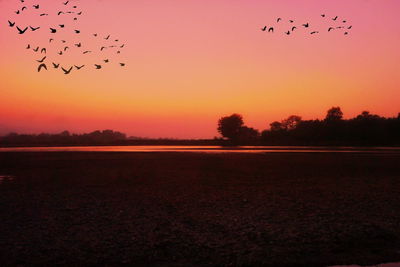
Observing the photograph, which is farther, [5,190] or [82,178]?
[82,178]

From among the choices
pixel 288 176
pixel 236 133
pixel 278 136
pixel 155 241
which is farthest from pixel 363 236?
pixel 236 133

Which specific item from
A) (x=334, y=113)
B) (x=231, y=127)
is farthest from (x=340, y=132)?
(x=231, y=127)

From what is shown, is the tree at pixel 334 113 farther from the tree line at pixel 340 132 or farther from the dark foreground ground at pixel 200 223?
the dark foreground ground at pixel 200 223

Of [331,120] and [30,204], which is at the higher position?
[331,120]

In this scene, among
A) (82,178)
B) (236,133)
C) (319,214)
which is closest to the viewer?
(319,214)

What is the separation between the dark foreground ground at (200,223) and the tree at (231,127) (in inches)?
5827

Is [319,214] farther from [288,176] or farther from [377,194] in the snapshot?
[288,176]

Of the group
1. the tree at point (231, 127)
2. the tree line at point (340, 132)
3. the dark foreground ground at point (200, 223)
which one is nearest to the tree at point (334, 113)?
the tree line at point (340, 132)

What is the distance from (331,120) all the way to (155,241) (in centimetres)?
13298

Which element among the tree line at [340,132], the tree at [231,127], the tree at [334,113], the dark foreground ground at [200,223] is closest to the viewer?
the dark foreground ground at [200,223]

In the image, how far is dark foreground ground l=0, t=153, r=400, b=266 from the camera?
11.1 m

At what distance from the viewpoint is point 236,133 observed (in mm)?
174250

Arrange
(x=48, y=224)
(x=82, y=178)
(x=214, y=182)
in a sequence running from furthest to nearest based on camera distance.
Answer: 1. (x=82, y=178)
2. (x=214, y=182)
3. (x=48, y=224)

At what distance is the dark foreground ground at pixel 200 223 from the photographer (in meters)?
11.1
